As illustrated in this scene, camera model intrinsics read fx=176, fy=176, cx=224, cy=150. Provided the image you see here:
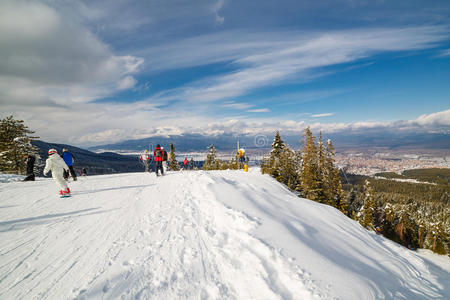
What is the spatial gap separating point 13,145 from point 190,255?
119 ft

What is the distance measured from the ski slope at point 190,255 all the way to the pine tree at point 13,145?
26.9 metres

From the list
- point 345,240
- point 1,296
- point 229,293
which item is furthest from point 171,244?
point 345,240

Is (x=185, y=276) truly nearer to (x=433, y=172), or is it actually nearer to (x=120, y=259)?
(x=120, y=259)

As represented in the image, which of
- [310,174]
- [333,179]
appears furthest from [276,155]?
[333,179]

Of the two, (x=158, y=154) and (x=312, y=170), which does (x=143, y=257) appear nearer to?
(x=158, y=154)

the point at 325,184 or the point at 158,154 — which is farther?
the point at 325,184

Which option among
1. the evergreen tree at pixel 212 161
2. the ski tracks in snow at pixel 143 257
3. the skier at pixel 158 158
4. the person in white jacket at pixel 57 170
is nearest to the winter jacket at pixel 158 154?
the skier at pixel 158 158

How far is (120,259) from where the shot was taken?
3.98 meters

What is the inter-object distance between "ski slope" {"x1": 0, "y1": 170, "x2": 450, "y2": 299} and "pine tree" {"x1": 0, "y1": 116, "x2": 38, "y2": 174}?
1059 inches

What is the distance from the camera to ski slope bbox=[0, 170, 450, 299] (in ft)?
10.7

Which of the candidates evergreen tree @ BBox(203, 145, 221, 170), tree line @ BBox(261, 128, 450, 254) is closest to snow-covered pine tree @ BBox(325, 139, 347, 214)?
tree line @ BBox(261, 128, 450, 254)

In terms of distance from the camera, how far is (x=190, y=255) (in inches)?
164

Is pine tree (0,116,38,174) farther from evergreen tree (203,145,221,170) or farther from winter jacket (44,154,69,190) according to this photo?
evergreen tree (203,145,221,170)

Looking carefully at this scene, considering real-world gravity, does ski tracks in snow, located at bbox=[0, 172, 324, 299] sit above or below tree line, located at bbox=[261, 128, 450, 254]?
above
